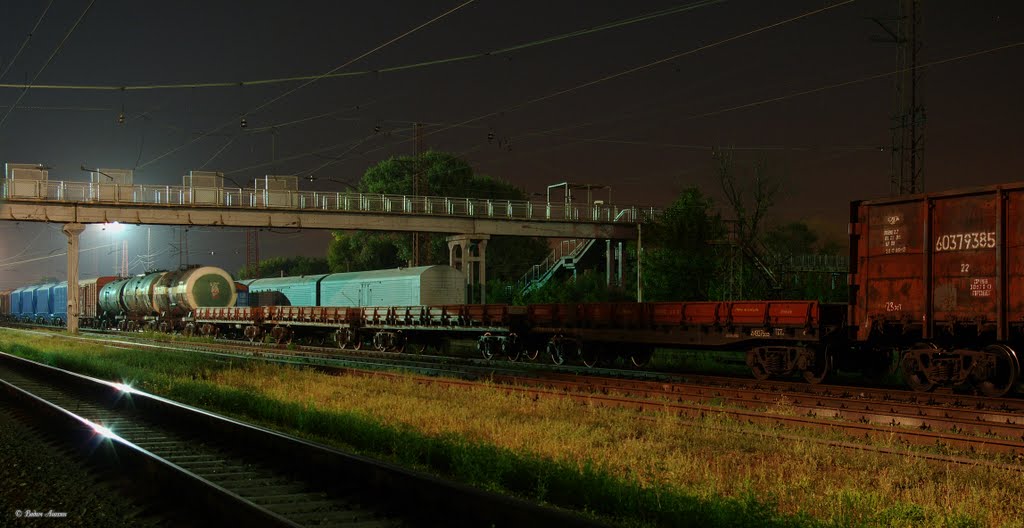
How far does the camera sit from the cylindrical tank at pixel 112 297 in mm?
59594

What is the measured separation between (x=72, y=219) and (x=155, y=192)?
4584 millimetres

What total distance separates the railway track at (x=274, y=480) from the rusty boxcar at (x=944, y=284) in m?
12.8

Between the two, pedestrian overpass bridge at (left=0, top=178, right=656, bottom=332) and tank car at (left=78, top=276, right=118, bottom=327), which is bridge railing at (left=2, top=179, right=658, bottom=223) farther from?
tank car at (left=78, top=276, right=118, bottom=327)

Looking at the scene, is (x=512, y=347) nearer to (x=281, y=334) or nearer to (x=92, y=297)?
(x=281, y=334)

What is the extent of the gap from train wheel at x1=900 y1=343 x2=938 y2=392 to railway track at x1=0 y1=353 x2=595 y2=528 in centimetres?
1306

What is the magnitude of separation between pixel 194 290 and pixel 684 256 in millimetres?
26726

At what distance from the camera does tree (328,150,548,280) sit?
94.8m

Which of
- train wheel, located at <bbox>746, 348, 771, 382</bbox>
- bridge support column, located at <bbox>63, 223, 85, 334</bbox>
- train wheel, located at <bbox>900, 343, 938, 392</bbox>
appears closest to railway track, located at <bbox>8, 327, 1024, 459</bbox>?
train wheel, located at <bbox>900, 343, 938, 392</bbox>

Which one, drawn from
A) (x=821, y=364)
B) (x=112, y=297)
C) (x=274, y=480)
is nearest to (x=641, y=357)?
(x=821, y=364)

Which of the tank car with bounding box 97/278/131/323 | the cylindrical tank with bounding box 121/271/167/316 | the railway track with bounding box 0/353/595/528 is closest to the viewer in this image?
the railway track with bounding box 0/353/595/528

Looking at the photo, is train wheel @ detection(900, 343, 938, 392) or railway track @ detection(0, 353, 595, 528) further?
train wheel @ detection(900, 343, 938, 392)

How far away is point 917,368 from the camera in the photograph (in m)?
18.3

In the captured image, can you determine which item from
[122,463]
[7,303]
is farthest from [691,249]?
[7,303]

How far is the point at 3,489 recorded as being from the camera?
947 cm
